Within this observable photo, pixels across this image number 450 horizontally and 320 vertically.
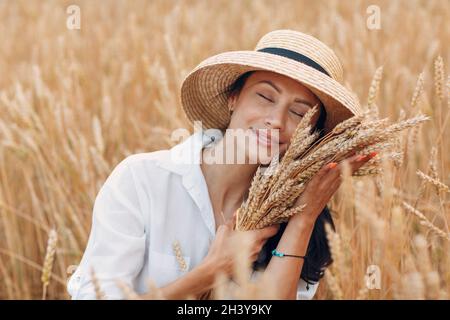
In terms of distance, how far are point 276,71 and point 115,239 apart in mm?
507

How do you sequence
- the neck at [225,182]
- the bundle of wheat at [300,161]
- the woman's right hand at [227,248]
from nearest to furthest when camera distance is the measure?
the bundle of wheat at [300,161], the woman's right hand at [227,248], the neck at [225,182]

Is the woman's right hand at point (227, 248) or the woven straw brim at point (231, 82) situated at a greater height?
the woven straw brim at point (231, 82)

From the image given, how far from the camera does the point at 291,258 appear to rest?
1.36 m

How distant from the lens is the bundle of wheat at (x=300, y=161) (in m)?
1.13

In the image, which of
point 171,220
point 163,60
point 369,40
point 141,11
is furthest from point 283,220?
point 141,11

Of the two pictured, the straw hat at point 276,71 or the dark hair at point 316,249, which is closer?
the straw hat at point 276,71

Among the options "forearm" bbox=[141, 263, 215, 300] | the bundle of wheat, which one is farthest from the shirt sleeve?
the bundle of wheat

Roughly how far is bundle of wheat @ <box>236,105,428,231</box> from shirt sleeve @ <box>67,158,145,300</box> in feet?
0.86

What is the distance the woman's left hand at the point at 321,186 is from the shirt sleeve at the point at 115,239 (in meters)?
0.37

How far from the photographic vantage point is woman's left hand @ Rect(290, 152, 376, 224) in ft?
4.27

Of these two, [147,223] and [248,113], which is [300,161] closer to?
[248,113]

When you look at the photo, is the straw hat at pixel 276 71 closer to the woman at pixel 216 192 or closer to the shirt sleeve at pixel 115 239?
the woman at pixel 216 192

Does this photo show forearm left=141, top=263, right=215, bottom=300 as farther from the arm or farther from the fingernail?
the fingernail

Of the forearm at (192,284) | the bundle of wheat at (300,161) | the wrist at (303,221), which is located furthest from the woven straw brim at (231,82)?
the forearm at (192,284)
